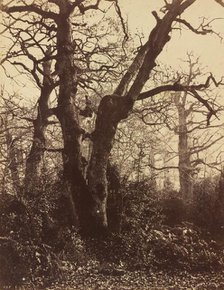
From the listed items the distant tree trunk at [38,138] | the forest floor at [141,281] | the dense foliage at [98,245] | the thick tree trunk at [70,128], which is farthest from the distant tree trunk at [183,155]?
the forest floor at [141,281]

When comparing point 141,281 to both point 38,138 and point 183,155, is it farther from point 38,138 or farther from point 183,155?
point 183,155

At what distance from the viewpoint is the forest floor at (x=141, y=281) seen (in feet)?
31.0

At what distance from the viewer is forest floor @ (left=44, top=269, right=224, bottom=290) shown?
31.0 ft

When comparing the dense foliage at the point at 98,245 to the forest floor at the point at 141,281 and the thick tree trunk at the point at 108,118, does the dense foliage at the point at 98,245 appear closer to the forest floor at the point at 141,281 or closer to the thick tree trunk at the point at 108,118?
the forest floor at the point at 141,281

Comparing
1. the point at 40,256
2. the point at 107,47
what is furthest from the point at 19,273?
the point at 107,47

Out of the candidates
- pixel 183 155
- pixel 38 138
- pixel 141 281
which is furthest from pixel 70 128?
pixel 183 155

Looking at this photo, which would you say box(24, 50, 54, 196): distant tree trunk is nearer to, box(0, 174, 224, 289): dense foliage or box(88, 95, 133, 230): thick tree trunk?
box(88, 95, 133, 230): thick tree trunk

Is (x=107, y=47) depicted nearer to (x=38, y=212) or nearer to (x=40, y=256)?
(x=38, y=212)

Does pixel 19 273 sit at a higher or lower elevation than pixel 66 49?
lower

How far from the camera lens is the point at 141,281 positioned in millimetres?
9969

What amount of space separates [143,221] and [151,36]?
16.1 feet

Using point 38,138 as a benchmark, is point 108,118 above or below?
below

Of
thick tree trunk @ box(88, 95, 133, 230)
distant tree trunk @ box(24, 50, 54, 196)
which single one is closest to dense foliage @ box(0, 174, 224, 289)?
thick tree trunk @ box(88, 95, 133, 230)

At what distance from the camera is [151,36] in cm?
1193
